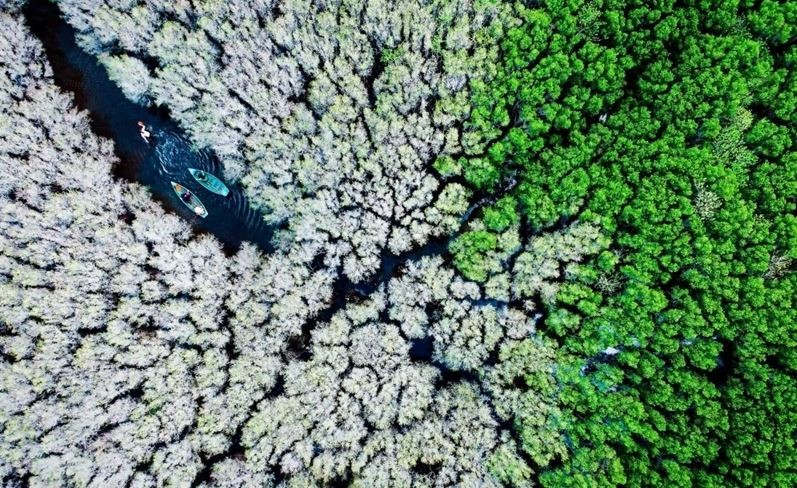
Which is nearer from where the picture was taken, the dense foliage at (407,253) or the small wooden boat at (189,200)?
the dense foliage at (407,253)

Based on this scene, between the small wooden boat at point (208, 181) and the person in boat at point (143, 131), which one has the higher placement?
the person in boat at point (143, 131)

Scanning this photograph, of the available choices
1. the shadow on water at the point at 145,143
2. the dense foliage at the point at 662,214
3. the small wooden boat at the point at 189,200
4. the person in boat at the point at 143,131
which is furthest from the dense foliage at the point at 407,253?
the person in boat at the point at 143,131

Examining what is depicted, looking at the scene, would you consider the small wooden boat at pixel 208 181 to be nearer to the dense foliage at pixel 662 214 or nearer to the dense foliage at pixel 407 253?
the dense foliage at pixel 407 253

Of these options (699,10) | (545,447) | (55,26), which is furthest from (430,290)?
(55,26)

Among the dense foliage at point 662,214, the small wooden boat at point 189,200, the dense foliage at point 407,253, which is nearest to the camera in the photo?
the dense foliage at point 662,214

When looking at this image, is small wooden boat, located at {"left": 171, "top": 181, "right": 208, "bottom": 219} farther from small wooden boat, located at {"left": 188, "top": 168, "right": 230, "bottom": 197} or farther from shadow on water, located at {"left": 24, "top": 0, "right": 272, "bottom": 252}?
small wooden boat, located at {"left": 188, "top": 168, "right": 230, "bottom": 197}

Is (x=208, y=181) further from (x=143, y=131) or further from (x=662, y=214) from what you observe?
(x=662, y=214)

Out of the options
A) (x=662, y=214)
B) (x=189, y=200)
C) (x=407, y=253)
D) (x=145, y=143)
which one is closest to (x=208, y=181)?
(x=189, y=200)

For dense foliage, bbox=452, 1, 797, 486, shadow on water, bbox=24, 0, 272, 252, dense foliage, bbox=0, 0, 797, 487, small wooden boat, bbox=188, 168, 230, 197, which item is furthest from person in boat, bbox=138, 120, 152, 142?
dense foliage, bbox=452, 1, 797, 486
